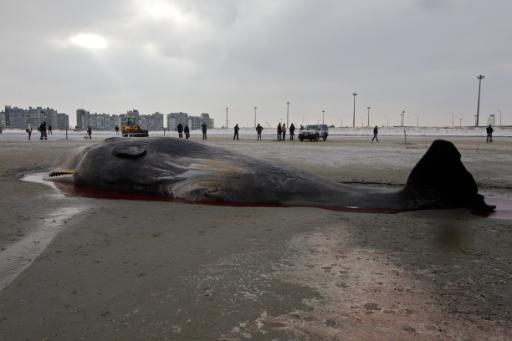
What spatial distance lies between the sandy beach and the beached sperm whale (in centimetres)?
43

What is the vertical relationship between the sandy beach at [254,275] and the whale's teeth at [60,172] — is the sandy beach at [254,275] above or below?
below

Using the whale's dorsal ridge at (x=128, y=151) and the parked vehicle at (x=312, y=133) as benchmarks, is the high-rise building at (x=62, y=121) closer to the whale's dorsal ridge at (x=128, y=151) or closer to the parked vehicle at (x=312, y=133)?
the parked vehicle at (x=312, y=133)

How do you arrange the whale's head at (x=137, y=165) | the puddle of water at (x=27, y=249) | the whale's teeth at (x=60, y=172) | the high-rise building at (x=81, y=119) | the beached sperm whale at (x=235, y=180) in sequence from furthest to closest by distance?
the high-rise building at (x=81, y=119)
the whale's teeth at (x=60, y=172)
the whale's head at (x=137, y=165)
the beached sperm whale at (x=235, y=180)
the puddle of water at (x=27, y=249)

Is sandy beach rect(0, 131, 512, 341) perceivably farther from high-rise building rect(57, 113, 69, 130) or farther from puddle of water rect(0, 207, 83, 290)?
high-rise building rect(57, 113, 69, 130)

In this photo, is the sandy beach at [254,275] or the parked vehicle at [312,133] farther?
the parked vehicle at [312,133]

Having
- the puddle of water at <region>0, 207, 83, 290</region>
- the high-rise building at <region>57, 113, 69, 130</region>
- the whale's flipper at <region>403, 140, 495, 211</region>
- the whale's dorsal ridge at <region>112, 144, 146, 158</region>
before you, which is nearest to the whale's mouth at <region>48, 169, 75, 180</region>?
the whale's dorsal ridge at <region>112, 144, 146, 158</region>

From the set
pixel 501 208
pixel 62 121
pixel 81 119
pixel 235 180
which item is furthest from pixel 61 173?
pixel 62 121

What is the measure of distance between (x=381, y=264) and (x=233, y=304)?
157cm

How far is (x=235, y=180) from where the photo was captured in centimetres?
715

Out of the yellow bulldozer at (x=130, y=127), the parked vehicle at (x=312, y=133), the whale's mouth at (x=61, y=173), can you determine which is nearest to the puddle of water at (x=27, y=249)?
the whale's mouth at (x=61, y=173)

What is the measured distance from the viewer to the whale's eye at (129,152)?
25.7 ft

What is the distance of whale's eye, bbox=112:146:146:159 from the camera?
782 centimetres

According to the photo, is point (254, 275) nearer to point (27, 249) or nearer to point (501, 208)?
point (27, 249)

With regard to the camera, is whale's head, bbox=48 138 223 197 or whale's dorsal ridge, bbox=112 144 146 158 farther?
whale's dorsal ridge, bbox=112 144 146 158
